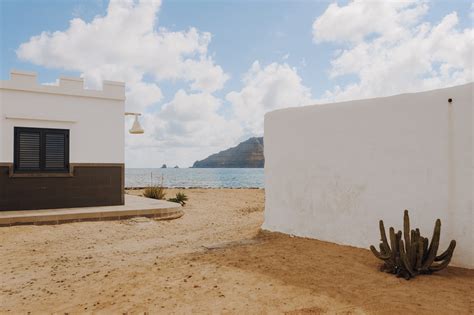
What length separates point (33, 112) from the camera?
30.0 ft

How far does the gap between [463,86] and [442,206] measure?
146 cm

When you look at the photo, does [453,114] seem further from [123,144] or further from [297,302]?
[123,144]

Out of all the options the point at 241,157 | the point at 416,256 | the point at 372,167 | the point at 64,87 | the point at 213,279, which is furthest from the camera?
the point at 241,157

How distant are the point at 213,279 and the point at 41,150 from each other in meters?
6.95

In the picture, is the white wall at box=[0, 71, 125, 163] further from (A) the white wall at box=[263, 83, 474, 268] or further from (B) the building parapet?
(A) the white wall at box=[263, 83, 474, 268]

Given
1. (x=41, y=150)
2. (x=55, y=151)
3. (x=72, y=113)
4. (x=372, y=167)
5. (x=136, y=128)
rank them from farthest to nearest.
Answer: (x=136, y=128) < (x=72, y=113) < (x=55, y=151) < (x=41, y=150) < (x=372, y=167)

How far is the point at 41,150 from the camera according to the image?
9227mm

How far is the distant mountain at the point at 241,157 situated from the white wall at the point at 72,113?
102014 mm

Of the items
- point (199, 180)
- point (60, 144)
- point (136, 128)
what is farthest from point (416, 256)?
point (199, 180)

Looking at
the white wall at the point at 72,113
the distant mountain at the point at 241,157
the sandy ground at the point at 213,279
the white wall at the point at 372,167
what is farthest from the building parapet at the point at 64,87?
the distant mountain at the point at 241,157

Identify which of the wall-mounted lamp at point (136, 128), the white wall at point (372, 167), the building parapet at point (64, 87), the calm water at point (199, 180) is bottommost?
the calm water at point (199, 180)

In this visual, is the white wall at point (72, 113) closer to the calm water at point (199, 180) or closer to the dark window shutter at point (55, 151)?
the dark window shutter at point (55, 151)

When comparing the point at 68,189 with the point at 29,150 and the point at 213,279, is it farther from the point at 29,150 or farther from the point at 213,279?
the point at 213,279

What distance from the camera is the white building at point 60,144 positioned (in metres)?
8.90
